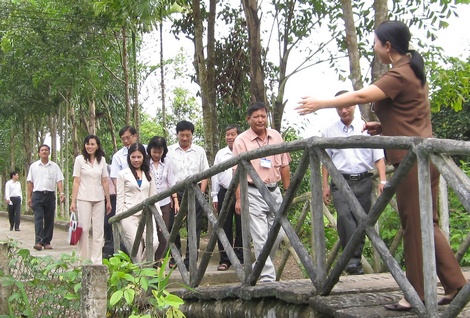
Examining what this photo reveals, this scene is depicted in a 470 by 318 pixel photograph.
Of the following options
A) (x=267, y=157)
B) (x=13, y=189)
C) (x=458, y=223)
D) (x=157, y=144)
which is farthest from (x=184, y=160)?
(x=13, y=189)

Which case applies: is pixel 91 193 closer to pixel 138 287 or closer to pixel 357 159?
pixel 357 159

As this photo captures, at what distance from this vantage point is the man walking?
5641 millimetres

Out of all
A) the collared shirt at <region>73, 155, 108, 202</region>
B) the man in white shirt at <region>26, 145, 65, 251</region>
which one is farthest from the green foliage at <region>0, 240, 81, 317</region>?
the man in white shirt at <region>26, 145, 65, 251</region>

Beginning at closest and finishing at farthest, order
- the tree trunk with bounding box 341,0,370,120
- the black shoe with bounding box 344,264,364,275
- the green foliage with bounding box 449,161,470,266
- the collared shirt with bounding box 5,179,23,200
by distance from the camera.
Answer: the black shoe with bounding box 344,264,364,275, the green foliage with bounding box 449,161,470,266, the tree trunk with bounding box 341,0,370,120, the collared shirt with bounding box 5,179,23,200

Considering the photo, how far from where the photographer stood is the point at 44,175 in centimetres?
1060

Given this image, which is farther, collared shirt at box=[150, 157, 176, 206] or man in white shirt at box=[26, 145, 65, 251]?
man in white shirt at box=[26, 145, 65, 251]

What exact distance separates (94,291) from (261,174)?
2.36 m

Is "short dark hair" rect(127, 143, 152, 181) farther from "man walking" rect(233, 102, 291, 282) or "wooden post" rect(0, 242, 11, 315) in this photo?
"wooden post" rect(0, 242, 11, 315)

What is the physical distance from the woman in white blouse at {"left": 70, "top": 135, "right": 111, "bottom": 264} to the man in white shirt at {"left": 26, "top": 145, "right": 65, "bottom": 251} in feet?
7.91

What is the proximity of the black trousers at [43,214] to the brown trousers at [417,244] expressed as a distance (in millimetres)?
8045

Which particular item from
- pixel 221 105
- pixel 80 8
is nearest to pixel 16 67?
pixel 80 8

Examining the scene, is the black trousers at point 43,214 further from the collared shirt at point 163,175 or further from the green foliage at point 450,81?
the green foliage at point 450,81

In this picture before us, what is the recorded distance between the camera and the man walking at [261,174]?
564cm

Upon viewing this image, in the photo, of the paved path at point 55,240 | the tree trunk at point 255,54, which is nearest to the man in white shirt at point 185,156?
the paved path at point 55,240
